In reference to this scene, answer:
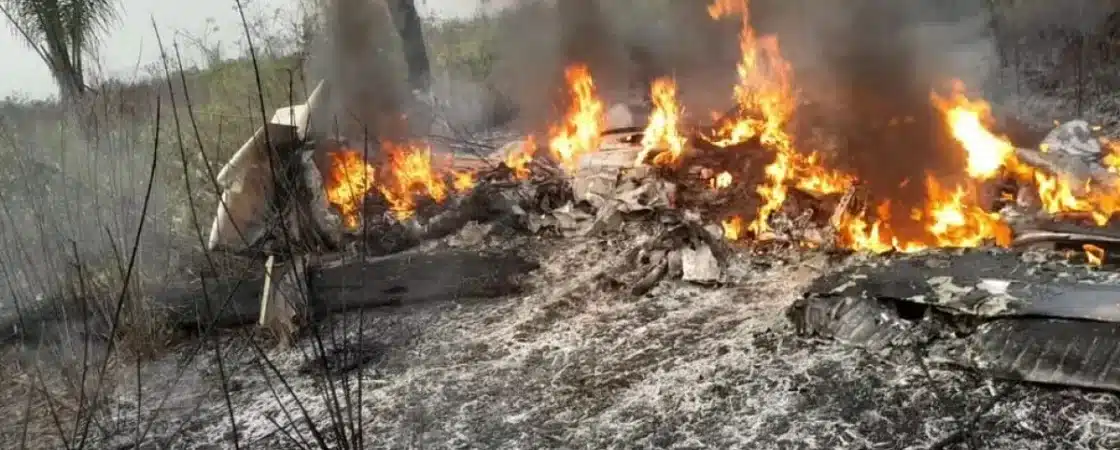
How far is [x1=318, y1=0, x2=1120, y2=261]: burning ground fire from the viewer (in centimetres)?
673

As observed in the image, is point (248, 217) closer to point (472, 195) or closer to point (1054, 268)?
point (472, 195)

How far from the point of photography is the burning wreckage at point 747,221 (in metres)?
4.79

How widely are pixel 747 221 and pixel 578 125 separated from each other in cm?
421

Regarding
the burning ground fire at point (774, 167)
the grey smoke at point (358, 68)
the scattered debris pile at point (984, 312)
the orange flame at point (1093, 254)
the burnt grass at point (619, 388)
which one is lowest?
the burnt grass at point (619, 388)

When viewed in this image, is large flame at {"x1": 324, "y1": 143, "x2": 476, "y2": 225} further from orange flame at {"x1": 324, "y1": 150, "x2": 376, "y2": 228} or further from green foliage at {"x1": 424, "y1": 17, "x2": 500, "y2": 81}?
green foliage at {"x1": 424, "y1": 17, "x2": 500, "y2": 81}

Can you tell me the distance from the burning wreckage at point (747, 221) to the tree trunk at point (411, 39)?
3.06 metres

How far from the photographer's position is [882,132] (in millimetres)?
8258

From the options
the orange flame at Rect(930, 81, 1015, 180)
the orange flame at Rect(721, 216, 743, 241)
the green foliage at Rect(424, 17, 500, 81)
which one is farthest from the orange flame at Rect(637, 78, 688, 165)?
the green foliage at Rect(424, 17, 500, 81)

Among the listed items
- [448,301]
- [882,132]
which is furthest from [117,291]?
[882,132]

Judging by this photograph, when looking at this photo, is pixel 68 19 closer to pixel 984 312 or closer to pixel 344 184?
pixel 344 184

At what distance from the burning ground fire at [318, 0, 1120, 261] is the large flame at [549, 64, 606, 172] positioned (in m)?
0.02

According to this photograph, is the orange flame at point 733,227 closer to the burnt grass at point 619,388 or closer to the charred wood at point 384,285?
the burnt grass at point 619,388

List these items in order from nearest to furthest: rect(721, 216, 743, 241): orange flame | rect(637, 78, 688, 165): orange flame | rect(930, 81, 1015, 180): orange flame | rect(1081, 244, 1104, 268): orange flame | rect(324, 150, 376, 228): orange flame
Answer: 1. rect(1081, 244, 1104, 268): orange flame
2. rect(930, 81, 1015, 180): orange flame
3. rect(721, 216, 743, 241): orange flame
4. rect(637, 78, 688, 165): orange flame
5. rect(324, 150, 376, 228): orange flame

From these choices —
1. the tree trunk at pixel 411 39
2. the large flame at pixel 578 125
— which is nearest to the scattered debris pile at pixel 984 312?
the large flame at pixel 578 125
